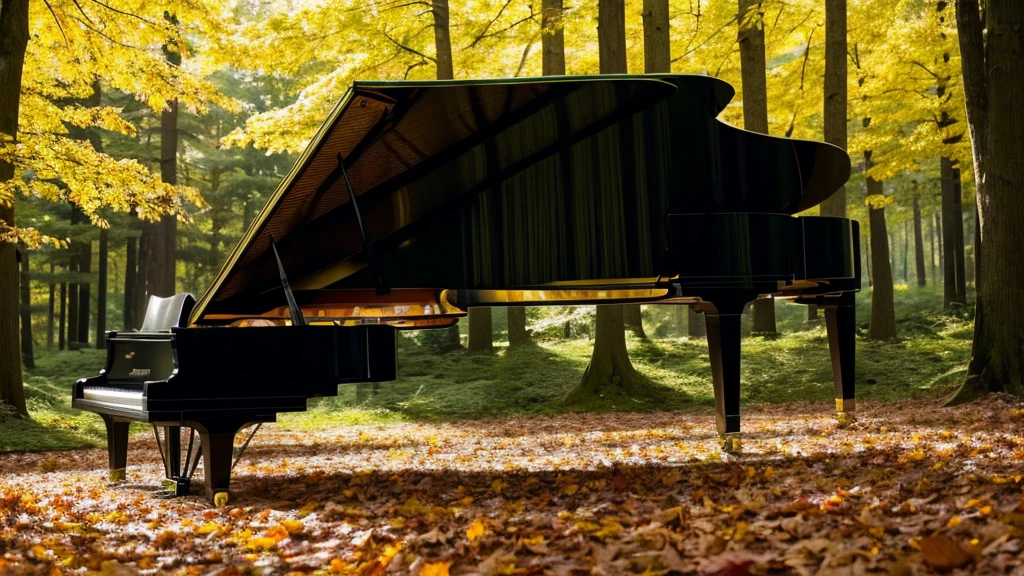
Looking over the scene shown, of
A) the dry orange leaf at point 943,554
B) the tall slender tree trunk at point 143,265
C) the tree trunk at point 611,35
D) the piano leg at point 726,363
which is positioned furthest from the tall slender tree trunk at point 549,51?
the dry orange leaf at point 943,554

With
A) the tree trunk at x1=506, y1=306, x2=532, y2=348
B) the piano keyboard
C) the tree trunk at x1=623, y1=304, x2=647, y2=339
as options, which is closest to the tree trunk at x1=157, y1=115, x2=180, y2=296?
the tree trunk at x1=506, y1=306, x2=532, y2=348

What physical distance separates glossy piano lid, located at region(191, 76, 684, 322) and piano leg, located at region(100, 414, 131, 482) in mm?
1461

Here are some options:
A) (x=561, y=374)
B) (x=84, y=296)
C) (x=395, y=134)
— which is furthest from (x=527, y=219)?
(x=84, y=296)

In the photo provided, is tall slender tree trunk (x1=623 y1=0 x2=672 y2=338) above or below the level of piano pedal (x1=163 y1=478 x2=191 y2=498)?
above

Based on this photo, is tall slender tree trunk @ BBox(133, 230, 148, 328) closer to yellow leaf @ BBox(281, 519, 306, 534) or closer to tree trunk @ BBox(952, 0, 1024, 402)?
tree trunk @ BBox(952, 0, 1024, 402)

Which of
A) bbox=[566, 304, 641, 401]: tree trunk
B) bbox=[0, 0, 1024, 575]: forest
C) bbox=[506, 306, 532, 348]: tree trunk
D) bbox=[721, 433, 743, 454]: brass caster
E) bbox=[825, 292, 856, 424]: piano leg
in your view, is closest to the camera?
bbox=[0, 0, 1024, 575]: forest

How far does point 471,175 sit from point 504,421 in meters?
6.66

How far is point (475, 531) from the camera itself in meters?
3.98

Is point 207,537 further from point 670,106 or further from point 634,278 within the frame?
point 670,106

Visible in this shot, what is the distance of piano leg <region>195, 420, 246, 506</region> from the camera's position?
16.9 ft

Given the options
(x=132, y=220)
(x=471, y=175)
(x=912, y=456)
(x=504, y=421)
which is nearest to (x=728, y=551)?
(x=912, y=456)

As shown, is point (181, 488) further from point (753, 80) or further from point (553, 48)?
point (753, 80)

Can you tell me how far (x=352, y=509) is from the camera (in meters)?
4.95

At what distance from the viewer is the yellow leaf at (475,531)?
3941 mm
